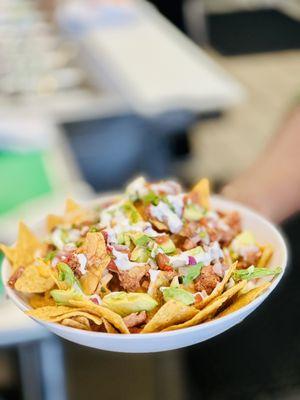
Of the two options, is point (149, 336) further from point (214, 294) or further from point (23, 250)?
point (23, 250)

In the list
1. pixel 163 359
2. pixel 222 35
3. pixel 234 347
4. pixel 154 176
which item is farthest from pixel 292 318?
pixel 222 35

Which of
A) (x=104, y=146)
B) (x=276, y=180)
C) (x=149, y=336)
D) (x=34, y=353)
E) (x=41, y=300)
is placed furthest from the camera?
(x=104, y=146)

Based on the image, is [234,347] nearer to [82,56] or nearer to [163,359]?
[163,359]

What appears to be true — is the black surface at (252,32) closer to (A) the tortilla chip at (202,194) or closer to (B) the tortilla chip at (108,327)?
(A) the tortilla chip at (202,194)

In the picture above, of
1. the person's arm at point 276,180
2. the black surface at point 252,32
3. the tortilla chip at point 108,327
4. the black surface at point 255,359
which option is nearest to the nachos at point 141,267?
the tortilla chip at point 108,327

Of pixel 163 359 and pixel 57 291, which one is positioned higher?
pixel 57 291

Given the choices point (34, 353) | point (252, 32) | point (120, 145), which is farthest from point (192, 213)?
point (252, 32)

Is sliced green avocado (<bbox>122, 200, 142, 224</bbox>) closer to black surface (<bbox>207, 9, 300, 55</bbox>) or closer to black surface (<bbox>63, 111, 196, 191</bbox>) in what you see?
black surface (<bbox>63, 111, 196, 191</bbox>)
